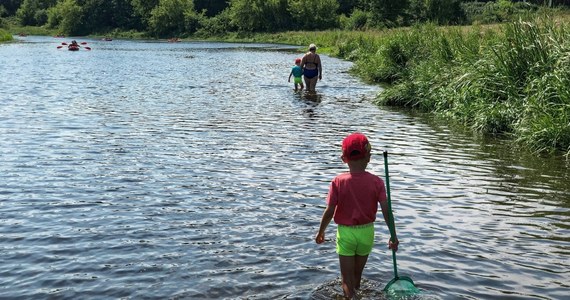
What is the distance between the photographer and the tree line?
91938mm

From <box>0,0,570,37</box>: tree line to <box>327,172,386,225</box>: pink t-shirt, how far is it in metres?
80.7

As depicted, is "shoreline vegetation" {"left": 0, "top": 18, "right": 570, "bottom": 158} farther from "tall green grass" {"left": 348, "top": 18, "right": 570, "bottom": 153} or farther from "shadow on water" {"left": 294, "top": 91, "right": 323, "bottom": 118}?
"shadow on water" {"left": 294, "top": 91, "right": 323, "bottom": 118}

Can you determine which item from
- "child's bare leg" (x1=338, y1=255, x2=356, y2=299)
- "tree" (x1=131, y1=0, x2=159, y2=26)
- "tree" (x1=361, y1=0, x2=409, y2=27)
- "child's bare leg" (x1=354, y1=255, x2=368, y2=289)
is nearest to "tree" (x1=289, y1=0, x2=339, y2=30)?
"tree" (x1=361, y1=0, x2=409, y2=27)

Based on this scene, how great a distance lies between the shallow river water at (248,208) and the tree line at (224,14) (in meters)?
71.6

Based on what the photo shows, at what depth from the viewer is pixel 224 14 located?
433ft

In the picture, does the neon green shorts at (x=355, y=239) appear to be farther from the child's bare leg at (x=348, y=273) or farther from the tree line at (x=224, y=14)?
the tree line at (x=224, y=14)

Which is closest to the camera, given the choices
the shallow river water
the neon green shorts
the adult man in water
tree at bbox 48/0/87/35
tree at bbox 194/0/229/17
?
the neon green shorts

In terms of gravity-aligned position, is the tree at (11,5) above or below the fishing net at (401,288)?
above

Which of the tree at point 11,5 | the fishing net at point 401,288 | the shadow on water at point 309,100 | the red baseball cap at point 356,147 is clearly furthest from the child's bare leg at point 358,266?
the tree at point 11,5

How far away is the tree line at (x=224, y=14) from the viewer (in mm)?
91938

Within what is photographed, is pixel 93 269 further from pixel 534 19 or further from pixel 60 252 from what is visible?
pixel 534 19

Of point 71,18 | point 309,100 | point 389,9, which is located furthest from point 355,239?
point 71,18

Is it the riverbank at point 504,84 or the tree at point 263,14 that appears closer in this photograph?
the riverbank at point 504,84

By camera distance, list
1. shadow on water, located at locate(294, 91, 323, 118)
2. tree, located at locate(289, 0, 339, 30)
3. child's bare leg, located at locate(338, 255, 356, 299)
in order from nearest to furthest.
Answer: child's bare leg, located at locate(338, 255, 356, 299) < shadow on water, located at locate(294, 91, 323, 118) < tree, located at locate(289, 0, 339, 30)
